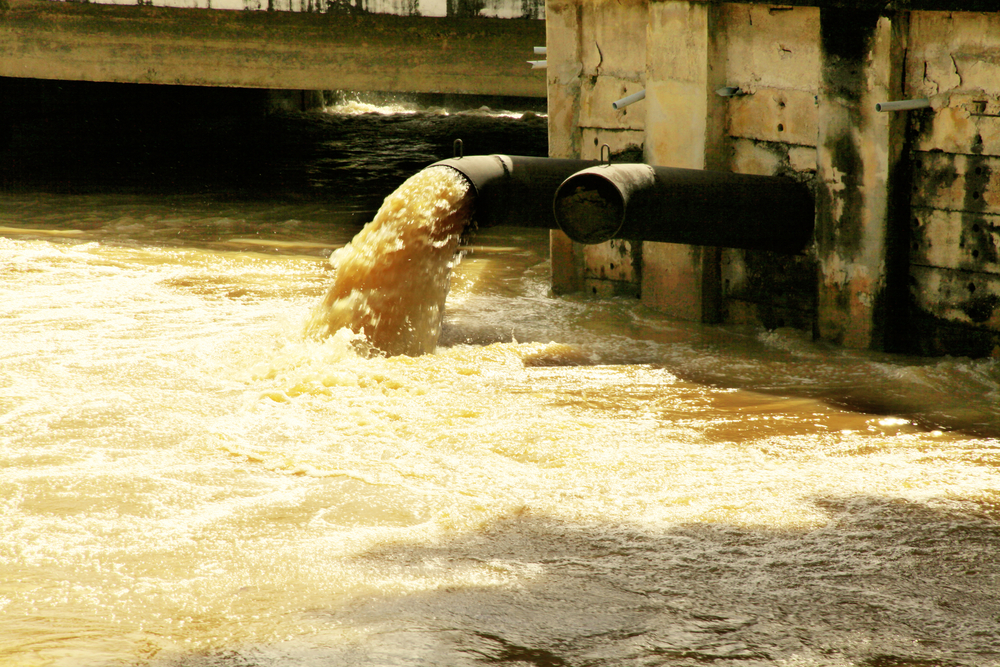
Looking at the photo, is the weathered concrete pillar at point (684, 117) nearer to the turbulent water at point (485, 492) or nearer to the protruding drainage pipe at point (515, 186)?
the turbulent water at point (485, 492)

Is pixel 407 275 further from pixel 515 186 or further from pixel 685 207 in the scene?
pixel 685 207

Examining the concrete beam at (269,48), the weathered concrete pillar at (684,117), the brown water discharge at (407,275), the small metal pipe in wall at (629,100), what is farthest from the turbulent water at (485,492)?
the concrete beam at (269,48)

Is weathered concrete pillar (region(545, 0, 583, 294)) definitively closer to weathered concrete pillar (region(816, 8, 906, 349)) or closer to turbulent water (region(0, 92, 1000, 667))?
turbulent water (region(0, 92, 1000, 667))

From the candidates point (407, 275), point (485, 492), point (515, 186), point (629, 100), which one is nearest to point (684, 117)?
point (629, 100)

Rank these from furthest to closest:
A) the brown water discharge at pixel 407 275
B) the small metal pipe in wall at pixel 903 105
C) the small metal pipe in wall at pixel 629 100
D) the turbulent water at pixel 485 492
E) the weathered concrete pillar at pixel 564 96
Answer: the weathered concrete pillar at pixel 564 96, the small metal pipe in wall at pixel 629 100, the brown water discharge at pixel 407 275, the small metal pipe in wall at pixel 903 105, the turbulent water at pixel 485 492

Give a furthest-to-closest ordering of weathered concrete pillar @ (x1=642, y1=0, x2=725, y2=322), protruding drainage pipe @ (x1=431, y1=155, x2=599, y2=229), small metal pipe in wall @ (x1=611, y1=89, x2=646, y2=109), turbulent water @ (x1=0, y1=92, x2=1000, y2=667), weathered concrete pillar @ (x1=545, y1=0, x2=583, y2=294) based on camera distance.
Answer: weathered concrete pillar @ (x1=545, y1=0, x2=583, y2=294) → small metal pipe in wall @ (x1=611, y1=89, x2=646, y2=109) → weathered concrete pillar @ (x1=642, y1=0, x2=725, y2=322) → protruding drainage pipe @ (x1=431, y1=155, x2=599, y2=229) → turbulent water @ (x1=0, y1=92, x2=1000, y2=667)

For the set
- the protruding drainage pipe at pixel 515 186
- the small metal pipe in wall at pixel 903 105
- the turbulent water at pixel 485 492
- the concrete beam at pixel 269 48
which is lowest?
the turbulent water at pixel 485 492

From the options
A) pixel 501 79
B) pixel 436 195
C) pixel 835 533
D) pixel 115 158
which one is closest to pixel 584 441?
pixel 835 533

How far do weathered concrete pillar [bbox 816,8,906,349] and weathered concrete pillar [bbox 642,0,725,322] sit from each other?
2.95ft

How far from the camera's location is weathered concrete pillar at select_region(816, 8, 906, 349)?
6.41m

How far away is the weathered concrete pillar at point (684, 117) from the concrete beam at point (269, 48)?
3.27m

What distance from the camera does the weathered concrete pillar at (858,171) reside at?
641 centimetres

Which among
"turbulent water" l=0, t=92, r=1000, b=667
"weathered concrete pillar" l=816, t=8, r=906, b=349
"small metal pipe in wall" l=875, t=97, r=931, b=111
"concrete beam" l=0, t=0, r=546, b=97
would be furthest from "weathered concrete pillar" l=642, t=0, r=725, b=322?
"concrete beam" l=0, t=0, r=546, b=97

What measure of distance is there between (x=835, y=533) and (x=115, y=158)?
13456 mm
